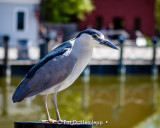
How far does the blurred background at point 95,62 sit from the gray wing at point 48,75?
151 centimetres

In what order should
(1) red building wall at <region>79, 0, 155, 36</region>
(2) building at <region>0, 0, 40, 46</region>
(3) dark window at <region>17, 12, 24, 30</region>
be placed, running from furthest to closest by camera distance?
(1) red building wall at <region>79, 0, 155, 36</region> → (3) dark window at <region>17, 12, 24, 30</region> → (2) building at <region>0, 0, 40, 46</region>

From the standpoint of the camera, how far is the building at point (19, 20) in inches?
1097

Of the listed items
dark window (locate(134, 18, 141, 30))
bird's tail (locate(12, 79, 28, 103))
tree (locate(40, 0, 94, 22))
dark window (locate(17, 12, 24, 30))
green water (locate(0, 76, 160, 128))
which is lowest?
green water (locate(0, 76, 160, 128))

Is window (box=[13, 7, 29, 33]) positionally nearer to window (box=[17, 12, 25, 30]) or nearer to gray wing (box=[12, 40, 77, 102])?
window (box=[17, 12, 25, 30])

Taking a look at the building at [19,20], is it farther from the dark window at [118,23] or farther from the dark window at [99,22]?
the dark window at [118,23]

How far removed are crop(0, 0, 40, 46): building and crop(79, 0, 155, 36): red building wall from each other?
28.9 ft

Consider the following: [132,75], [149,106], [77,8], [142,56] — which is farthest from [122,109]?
[77,8]

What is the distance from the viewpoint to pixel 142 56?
2369 cm

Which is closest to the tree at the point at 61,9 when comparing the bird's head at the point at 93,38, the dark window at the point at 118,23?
the dark window at the point at 118,23

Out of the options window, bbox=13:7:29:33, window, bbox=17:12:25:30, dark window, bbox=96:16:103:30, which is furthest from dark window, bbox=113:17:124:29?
window, bbox=17:12:25:30

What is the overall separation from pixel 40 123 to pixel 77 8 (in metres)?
28.0

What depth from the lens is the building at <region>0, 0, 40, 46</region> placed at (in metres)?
27.9

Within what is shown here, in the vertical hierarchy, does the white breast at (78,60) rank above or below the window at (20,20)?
below

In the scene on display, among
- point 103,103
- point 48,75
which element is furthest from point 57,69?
point 103,103
